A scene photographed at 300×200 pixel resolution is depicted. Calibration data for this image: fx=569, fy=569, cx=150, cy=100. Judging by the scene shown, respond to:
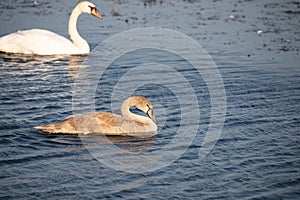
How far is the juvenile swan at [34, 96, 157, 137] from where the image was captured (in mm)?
9117

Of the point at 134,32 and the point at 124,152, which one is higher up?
the point at 134,32

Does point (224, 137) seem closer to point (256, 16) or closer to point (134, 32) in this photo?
point (134, 32)

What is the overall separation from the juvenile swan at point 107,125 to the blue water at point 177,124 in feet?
0.48

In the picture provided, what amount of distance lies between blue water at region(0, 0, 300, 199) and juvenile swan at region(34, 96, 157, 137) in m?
0.15

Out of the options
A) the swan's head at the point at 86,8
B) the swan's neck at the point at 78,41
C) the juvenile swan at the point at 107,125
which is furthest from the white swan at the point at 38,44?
the juvenile swan at the point at 107,125

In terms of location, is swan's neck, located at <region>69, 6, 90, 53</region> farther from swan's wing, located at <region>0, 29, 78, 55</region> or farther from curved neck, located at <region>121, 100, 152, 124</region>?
curved neck, located at <region>121, 100, 152, 124</region>

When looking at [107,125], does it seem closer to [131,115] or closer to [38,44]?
[131,115]

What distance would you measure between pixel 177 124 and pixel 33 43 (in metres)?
6.49

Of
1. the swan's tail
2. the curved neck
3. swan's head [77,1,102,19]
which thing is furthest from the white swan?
the swan's tail

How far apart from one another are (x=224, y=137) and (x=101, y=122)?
6.58 ft

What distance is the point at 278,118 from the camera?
9.96m

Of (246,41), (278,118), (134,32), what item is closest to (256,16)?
(246,41)

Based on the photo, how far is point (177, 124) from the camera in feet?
31.9

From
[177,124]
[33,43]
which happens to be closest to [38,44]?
[33,43]
